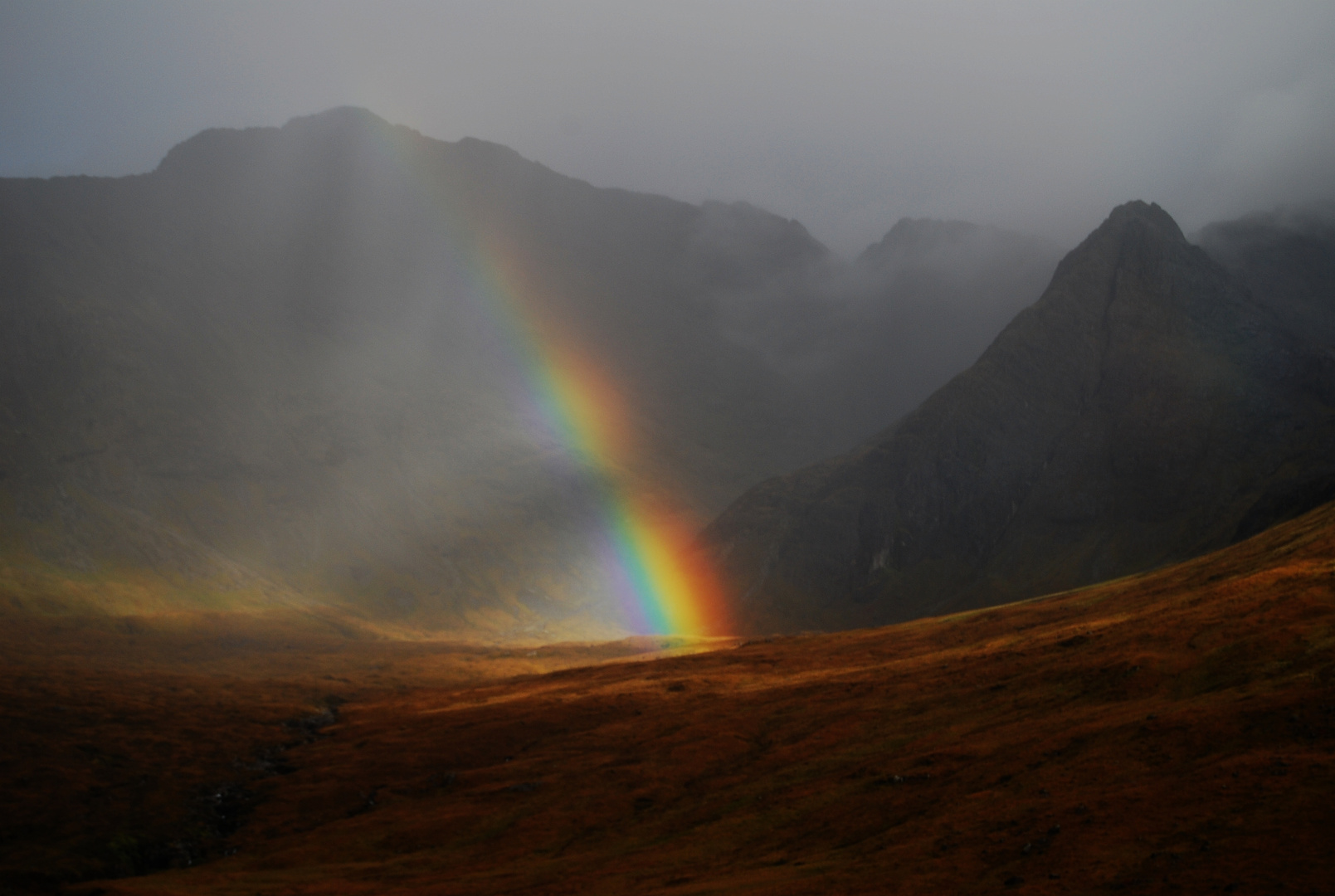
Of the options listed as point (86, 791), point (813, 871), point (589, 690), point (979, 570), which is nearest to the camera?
point (813, 871)

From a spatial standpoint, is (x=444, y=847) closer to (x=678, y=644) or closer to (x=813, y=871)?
(x=813, y=871)

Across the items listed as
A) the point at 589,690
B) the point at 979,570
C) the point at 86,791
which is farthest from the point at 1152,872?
the point at 979,570

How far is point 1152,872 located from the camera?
25.9 meters

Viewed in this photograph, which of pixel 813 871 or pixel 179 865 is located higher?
pixel 179 865

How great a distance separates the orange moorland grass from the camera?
2964 cm

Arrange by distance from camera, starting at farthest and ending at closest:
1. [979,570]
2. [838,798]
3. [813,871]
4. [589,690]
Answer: [979,570], [589,690], [838,798], [813,871]

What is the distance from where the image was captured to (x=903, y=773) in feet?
152

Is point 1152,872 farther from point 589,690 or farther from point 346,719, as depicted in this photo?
point 346,719

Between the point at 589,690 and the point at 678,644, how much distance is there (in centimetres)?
7124

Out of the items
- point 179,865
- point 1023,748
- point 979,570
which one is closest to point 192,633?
point 179,865

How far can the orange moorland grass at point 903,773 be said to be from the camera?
29641 millimetres

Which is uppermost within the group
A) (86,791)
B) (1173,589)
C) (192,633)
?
(192,633)

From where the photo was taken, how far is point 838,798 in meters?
46.3

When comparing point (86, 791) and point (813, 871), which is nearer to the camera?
point (813, 871)
